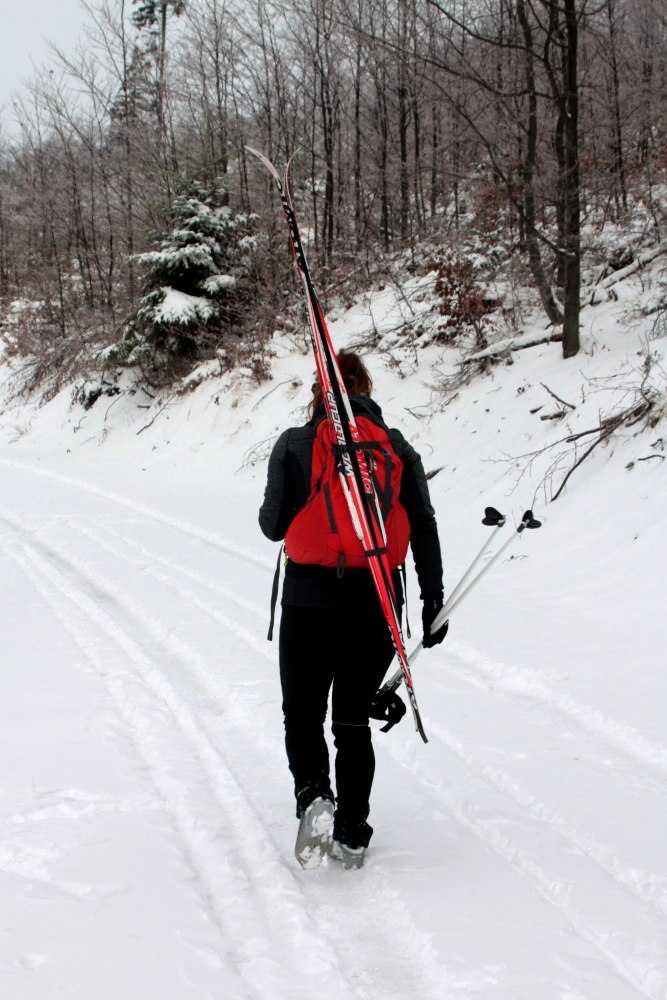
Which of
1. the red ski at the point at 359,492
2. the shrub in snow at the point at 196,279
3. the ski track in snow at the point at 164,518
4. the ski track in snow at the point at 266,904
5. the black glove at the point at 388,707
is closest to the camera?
the ski track in snow at the point at 266,904

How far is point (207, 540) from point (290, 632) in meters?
6.81

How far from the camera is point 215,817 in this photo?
3.65 meters

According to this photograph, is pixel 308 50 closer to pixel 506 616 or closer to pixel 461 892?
pixel 506 616

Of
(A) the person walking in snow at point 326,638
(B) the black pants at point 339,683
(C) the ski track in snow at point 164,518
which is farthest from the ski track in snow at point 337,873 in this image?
(C) the ski track in snow at point 164,518

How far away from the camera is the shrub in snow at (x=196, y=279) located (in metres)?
18.6

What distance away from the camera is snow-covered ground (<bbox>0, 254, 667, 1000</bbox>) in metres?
2.65

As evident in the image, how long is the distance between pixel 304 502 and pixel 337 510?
172mm

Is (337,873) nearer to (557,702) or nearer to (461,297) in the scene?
(557,702)

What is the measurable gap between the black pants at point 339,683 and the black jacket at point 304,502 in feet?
0.21

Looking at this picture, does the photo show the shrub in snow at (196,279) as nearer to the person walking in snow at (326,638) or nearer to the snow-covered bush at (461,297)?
the snow-covered bush at (461,297)

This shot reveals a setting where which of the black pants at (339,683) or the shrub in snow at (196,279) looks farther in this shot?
the shrub in snow at (196,279)

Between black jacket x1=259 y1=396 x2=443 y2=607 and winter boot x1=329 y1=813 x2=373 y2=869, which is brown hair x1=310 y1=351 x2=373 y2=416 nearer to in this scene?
black jacket x1=259 y1=396 x2=443 y2=607

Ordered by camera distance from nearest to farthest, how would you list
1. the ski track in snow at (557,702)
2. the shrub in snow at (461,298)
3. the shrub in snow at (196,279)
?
the ski track in snow at (557,702), the shrub in snow at (461,298), the shrub in snow at (196,279)

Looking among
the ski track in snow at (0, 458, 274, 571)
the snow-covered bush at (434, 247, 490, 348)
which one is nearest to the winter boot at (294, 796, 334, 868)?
the ski track in snow at (0, 458, 274, 571)
